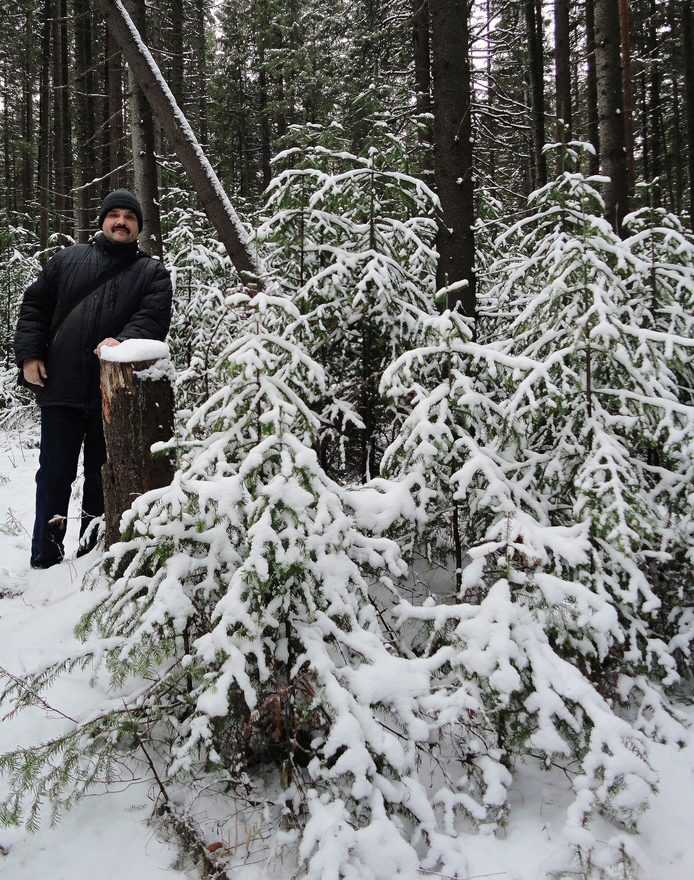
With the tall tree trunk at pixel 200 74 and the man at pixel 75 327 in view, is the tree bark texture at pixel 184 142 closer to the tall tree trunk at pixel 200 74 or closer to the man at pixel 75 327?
the man at pixel 75 327

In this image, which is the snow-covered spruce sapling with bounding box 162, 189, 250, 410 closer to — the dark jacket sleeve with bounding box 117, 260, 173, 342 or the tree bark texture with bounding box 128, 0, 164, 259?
the tree bark texture with bounding box 128, 0, 164, 259

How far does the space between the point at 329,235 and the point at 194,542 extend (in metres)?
2.49

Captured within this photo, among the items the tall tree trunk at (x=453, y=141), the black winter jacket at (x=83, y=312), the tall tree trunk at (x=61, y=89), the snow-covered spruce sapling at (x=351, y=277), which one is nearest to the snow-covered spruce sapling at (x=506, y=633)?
the snow-covered spruce sapling at (x=351, y=277)

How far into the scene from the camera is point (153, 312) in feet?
12.3

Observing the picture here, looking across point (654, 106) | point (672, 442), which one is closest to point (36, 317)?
point (672, 442)

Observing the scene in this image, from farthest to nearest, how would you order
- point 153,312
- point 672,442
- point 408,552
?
point 153,312 < point 408,552 < point 672,442

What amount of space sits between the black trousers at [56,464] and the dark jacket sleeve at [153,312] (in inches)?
25.6

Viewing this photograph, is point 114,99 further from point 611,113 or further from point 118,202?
point 611,113

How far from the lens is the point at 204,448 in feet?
8.66

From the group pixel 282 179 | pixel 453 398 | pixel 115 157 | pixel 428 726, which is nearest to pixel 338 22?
pixel 115 157

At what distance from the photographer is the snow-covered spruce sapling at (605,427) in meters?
2.65

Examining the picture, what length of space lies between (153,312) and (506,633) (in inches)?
113

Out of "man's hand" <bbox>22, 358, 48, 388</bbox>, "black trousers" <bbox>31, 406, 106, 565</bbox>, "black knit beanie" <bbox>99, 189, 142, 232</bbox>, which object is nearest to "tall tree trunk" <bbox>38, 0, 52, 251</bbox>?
"black knit beanie" <bbox>99, 189, 142, 232</bbox>

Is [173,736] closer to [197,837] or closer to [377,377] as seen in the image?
[197,837]
